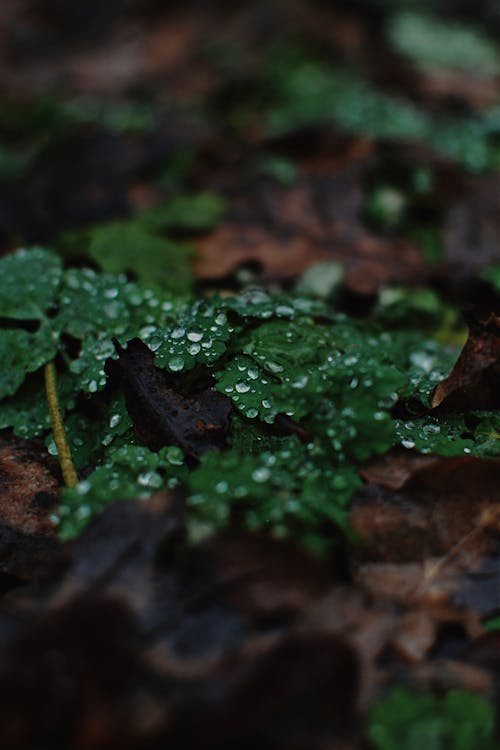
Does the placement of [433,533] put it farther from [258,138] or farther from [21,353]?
[258,138]

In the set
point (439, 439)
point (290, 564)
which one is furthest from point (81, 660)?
point (439, 439)

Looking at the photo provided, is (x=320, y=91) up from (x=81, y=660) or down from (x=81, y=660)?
up

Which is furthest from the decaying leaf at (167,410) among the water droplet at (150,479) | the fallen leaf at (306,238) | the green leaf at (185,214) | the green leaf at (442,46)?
the green leaf at (442,46)

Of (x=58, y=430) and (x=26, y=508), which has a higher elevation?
(x=58, y=430)

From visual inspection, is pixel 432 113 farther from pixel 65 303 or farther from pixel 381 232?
pixel 65 303

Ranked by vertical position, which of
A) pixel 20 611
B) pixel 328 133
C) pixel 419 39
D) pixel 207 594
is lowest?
pixel 20 611

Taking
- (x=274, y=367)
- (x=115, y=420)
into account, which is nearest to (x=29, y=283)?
(x=115, y=420)

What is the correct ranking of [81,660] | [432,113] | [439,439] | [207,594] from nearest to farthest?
[81,660]
[207,594]
[439,439]
[432,113]
